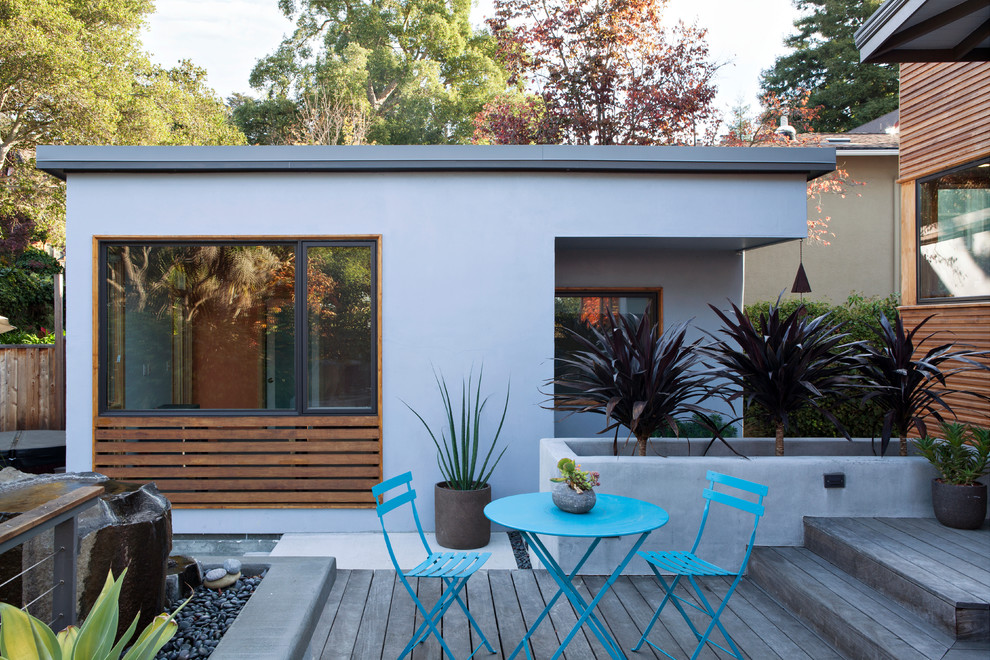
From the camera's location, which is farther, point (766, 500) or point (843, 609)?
point (766, 500)

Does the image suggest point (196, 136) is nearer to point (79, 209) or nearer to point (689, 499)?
point (79, 209)

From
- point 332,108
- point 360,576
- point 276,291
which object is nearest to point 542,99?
point 332,108

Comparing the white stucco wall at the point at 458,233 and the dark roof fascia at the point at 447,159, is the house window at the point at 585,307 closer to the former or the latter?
the white stucco wall at the point at 458,233

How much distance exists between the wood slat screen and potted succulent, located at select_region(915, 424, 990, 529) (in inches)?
149

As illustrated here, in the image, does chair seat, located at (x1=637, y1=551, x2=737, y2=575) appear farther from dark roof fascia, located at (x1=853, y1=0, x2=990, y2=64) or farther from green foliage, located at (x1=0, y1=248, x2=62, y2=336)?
green foliage, located at (x1=0, y1=248, x2=62, y2=336)

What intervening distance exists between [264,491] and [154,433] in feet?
3.14

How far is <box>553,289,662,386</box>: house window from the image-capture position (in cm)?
685

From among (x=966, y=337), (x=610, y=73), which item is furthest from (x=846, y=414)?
(x=610, y=73)

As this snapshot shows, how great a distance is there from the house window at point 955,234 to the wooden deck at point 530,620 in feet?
12.0

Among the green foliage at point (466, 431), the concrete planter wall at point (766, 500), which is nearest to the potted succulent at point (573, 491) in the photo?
the concrete planter wall at point (766, 500)

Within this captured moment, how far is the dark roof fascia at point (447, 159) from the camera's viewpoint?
206 inches

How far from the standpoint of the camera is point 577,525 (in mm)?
3020

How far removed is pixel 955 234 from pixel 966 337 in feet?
3.11

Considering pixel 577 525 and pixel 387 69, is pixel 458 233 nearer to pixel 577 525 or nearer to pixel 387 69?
pixel 577 525
